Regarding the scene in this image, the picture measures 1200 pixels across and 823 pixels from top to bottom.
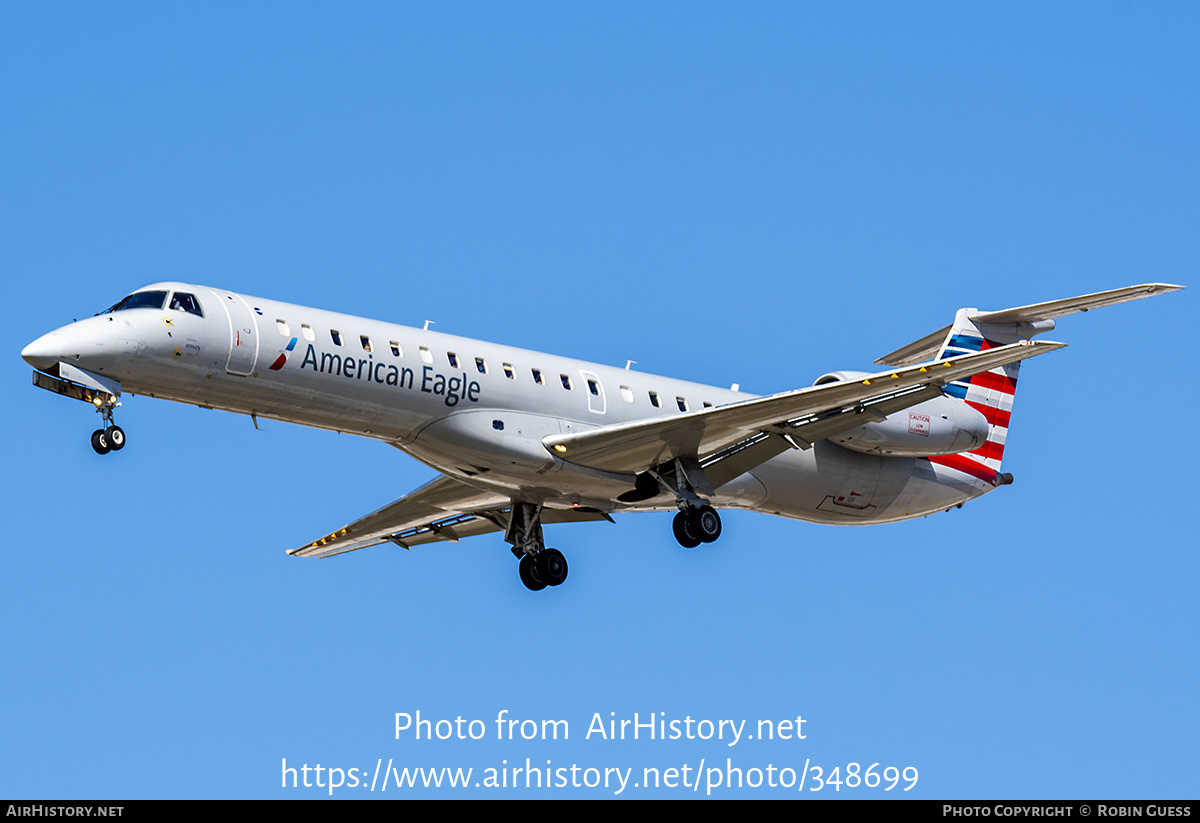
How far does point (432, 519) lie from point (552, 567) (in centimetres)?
284

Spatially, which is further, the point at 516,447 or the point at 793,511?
the point at 793,511

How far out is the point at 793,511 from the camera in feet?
86.4

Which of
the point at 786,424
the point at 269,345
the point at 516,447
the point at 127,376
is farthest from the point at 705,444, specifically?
the point at 127,376

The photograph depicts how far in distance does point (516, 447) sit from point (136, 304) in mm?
5492

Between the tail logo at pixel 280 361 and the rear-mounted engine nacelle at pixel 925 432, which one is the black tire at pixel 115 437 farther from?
the rear-mounted engine nacelle at pixel 925 432

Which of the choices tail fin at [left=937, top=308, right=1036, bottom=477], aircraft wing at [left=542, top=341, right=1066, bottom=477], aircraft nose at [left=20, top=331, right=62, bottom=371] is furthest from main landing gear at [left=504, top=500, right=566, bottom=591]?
aircraft nose at [left=20, top=331, right=62, bottom=371]

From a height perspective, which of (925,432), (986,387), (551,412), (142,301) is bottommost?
(142,301)

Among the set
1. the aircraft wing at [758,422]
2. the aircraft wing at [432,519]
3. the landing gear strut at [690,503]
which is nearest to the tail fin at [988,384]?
the aircraft wing at [758,422]

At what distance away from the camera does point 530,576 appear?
25.1 metres

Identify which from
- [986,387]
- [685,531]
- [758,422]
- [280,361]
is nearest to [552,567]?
[685,531]

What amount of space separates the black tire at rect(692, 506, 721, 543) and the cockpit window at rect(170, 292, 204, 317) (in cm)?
764

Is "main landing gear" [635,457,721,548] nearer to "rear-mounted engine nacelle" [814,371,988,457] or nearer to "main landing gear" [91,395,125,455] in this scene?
"rear-mounted engine nacelle" [814,371,988,457]

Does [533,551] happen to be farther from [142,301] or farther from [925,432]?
[142,301]
